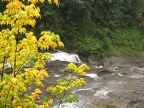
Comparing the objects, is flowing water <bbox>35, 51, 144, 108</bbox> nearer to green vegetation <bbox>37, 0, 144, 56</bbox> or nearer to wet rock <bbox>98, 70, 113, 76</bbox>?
wet rock <bbox>98, 70, 113, 76</bbox>

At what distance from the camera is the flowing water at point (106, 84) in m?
10.1

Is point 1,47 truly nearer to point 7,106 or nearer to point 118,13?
point 7,106

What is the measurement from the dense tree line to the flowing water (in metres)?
2.08

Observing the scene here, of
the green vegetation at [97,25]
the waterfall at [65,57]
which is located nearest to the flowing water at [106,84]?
the waterfall at [65,57]

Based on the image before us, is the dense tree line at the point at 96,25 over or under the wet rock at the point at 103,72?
over

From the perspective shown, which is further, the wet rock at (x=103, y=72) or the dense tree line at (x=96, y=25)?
the dense tree line at (x=96, y=25)

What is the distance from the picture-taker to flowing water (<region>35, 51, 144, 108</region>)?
400 inches

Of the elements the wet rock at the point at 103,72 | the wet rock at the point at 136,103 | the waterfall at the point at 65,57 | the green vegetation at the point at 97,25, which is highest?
the green vegetation at the point at 97,25

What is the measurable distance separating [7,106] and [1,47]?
94cm

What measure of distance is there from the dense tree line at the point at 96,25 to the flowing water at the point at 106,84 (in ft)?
6.84

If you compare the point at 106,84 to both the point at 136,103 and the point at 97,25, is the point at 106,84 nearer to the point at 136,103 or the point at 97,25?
the point at 136,103

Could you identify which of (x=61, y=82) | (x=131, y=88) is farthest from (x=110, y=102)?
(x=61, y=82)

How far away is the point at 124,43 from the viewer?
21.2 metres

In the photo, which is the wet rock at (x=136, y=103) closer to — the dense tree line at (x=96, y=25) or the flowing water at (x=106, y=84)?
the flowing water at (x=106, y=84)
